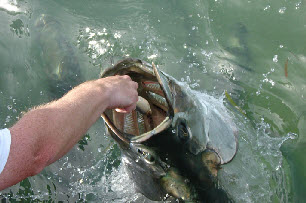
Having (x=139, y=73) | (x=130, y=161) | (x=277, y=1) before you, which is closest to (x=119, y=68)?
(x=139, y=73)

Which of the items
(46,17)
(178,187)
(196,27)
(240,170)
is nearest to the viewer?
(178,187)

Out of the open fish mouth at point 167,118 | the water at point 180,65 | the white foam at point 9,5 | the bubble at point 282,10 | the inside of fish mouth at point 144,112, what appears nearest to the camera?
the open fish mouth at point 167,118

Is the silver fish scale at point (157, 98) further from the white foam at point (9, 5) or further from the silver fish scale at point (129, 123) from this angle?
the white foam at point (9, 5)

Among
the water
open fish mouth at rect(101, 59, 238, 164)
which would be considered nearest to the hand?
open fish mouth at rect(101, 59, 238, 164)

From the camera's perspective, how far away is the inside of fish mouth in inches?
103

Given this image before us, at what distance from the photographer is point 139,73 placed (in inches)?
98.7

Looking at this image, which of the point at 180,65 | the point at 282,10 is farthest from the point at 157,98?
the point at 282,10

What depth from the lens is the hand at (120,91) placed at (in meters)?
2.31

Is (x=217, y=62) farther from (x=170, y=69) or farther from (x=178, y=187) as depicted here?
(x=178, y=187)

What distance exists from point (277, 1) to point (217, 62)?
1.09 m

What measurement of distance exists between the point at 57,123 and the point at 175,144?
0.73 m

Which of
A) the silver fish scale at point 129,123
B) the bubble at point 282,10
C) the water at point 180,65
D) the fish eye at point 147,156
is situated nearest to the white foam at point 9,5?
the water at point 180,65

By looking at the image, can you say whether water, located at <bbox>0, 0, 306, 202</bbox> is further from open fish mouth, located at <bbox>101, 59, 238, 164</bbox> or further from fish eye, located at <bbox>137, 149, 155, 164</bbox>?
fish eye, located at <bbox>137, 149, 155, 164</bbox>

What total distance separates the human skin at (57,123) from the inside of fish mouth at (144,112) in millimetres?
167
